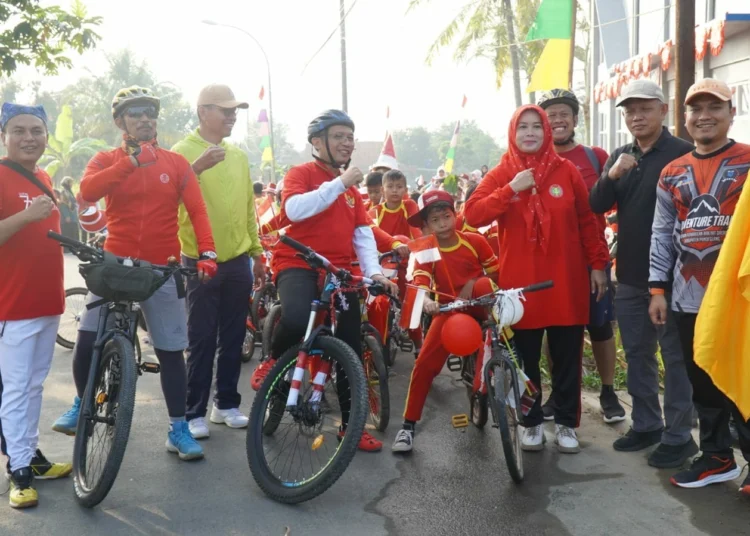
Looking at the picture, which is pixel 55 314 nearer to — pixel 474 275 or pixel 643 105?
pixel 474 275

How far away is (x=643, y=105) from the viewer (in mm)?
4895

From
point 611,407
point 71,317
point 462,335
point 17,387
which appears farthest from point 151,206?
point 71,317

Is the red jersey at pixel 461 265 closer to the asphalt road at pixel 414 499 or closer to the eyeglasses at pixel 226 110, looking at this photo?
the asphalt road at pixel 414 499

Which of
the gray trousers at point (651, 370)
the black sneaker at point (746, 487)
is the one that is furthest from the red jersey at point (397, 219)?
the black sneaker at point (746, 487)

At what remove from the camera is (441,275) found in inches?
216

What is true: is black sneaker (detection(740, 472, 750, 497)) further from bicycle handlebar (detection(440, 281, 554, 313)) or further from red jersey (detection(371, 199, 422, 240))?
red jersey (detection(371, 199, 422, 240))

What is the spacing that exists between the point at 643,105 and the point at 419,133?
122224 mm

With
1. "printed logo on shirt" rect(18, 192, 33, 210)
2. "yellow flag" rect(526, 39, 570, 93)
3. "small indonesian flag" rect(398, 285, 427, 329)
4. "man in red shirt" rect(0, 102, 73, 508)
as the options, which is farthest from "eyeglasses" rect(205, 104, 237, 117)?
"yellow flag" rect(526, 39, 570, 93)

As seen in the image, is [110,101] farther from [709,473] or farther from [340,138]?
[709,473]

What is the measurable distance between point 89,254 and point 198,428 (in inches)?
64.3

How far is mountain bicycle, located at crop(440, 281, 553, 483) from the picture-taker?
4.58m

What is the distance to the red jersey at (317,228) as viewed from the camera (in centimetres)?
499

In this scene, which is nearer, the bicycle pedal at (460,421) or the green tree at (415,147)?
the bicycle pedal at (460,421)

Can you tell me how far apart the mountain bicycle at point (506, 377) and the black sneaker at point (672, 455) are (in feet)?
2.63
